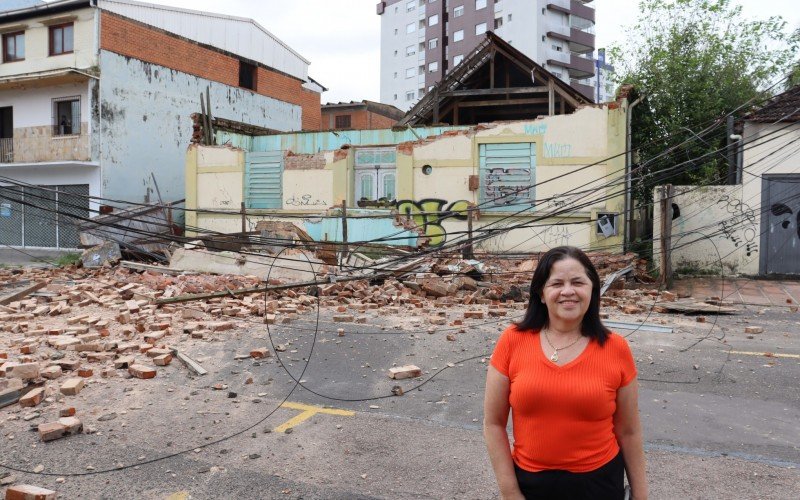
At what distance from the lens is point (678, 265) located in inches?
644

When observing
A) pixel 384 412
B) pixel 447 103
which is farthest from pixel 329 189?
pixel 384 412

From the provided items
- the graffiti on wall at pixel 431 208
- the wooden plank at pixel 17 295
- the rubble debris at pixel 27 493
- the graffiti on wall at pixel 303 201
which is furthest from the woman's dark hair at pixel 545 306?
the graffiti on wall at pixel 303 201

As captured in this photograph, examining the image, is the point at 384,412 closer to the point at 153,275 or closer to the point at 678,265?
the point at 153,275

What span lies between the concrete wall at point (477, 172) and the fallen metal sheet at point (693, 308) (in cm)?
399

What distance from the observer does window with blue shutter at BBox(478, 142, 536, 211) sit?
1759cm

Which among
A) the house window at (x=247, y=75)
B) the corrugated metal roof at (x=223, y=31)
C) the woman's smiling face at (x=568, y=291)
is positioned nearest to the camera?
the woman's smiling face at (x=568, y=291)

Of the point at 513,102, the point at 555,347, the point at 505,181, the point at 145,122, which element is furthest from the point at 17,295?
the point at 145,122

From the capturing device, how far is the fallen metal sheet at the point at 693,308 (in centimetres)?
1127

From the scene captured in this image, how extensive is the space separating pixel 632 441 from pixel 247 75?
101ft

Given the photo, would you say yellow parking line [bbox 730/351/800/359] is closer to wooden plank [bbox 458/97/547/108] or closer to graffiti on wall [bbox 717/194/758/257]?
graffiti on wall [bbox 717/194/758/257]

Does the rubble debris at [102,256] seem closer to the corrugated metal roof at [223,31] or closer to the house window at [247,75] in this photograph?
the corrugated metal roof at [223,31]

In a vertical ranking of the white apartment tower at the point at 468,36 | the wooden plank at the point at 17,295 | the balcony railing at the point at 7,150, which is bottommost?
the wooden plank at the point at 17,295

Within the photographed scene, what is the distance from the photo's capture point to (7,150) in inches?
1023

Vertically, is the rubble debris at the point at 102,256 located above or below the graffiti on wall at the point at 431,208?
below
